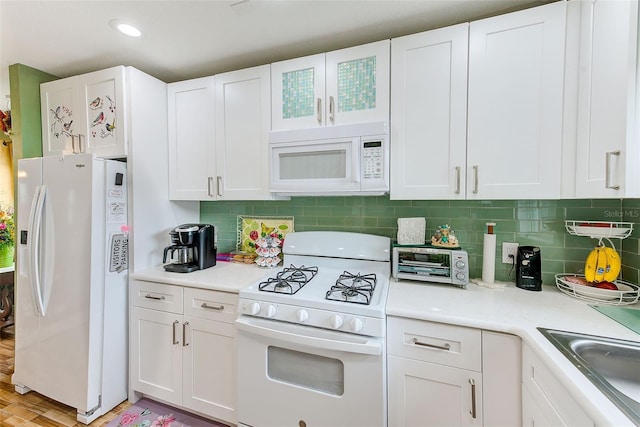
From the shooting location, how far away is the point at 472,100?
56.7 inches

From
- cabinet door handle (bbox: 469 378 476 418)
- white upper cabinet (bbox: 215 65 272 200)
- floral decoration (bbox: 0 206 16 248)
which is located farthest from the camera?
floral decoration (bbox: 0 206 16 248)

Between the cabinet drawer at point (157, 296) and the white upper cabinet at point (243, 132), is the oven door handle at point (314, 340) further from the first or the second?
the white upper cabinet at point (243, 132)

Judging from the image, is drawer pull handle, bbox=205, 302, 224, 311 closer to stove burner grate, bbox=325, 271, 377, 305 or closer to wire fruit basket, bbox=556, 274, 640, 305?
stove burner grate, bbox=325, 271, 377, 305

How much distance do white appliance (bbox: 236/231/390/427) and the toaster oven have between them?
6.9 inches

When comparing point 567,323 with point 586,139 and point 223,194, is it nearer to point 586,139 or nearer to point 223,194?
point 586,139

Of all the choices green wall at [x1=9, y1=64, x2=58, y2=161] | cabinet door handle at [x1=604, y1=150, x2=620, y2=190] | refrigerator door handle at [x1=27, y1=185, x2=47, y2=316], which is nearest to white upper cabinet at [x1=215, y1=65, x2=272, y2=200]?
refrigerator door handle at [x1=27, y1=185, x2=47, y2=316]

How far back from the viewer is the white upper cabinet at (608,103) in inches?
39.6

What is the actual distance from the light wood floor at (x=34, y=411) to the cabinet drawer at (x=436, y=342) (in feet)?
6.27

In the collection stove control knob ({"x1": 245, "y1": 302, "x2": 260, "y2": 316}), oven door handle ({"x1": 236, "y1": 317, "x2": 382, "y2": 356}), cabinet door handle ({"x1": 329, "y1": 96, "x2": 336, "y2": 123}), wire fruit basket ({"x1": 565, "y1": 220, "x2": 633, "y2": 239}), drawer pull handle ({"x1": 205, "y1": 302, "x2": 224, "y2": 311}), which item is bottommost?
oven door handle ({"x1": 236, "y1": 317, "x2": 382, "y2": 356})

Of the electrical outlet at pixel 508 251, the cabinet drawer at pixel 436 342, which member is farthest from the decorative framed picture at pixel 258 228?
the electrical outlet at pixel 508 251

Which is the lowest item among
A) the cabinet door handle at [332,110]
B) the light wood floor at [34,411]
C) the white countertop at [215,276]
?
the light wood floor at [34,411]

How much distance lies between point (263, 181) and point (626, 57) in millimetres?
1760

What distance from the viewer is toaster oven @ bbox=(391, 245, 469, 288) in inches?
59.8

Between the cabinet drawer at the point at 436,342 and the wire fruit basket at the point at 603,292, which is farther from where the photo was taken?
the wire fruit basket at the point at 603,292
